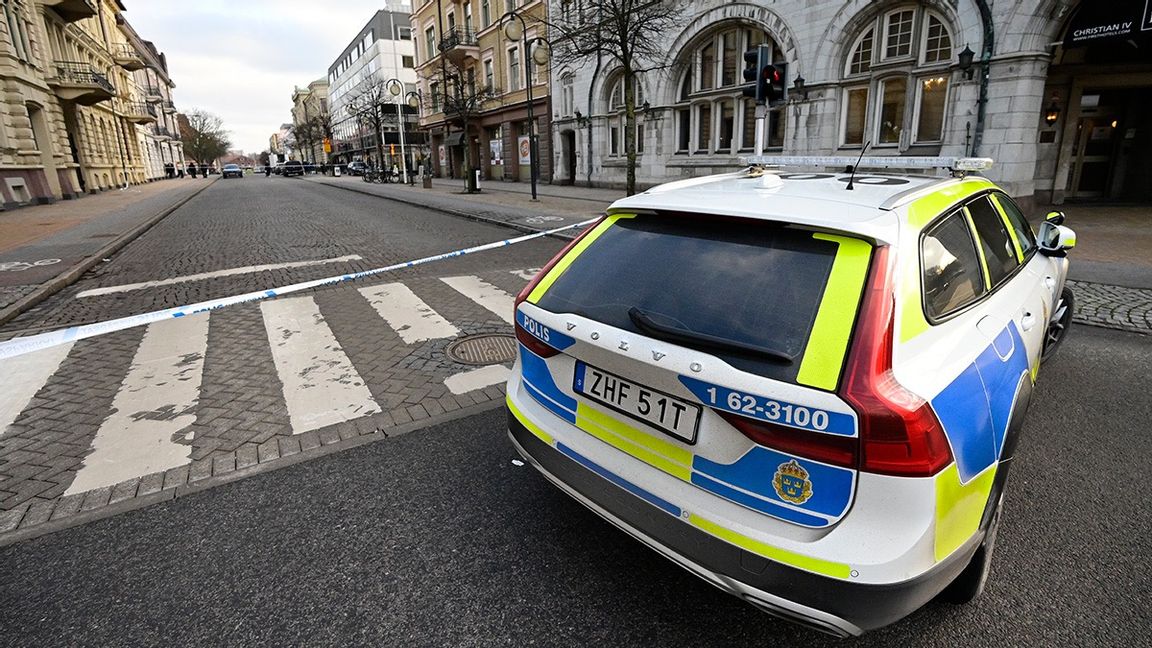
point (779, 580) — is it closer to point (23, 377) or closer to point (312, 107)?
point (23, 377)

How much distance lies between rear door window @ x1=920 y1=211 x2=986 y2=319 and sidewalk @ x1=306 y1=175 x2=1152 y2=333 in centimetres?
492

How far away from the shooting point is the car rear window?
190 cm

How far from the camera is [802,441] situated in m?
1.73

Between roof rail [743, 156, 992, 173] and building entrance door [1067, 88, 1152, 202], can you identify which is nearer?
roof rail [743, 156, 992, 173]

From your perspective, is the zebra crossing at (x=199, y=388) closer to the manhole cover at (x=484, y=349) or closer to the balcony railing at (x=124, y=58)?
the manhole cover at (x=484, y=349)

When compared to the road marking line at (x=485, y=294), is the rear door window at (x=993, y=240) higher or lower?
higher

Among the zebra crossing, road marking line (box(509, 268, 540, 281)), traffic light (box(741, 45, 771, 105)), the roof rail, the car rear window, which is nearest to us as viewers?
the car rear window

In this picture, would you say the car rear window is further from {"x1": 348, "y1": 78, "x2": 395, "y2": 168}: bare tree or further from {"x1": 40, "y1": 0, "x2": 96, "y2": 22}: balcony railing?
{"x1": 348, "y1": 78, "x2": 395, "y2": 168}: bare tree

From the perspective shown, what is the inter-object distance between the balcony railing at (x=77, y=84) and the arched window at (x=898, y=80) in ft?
117

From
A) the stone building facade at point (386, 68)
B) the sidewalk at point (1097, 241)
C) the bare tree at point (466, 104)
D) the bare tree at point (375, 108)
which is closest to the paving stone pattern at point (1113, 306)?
the sidewalk at point (1097, 241)

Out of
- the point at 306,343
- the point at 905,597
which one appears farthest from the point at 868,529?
the point at 306,343

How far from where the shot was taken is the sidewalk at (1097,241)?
249 inches

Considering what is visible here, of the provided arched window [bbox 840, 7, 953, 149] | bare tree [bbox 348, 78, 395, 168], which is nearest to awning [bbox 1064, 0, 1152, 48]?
arched window [bbox 840, 7, 953, 149]

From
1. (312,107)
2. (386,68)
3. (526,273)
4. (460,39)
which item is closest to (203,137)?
(312,107)
